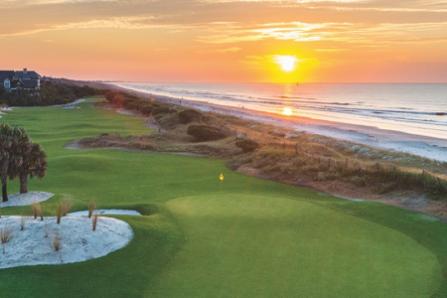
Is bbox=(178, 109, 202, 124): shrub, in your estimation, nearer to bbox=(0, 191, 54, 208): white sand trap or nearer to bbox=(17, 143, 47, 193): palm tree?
bbox=(0, 191, 54, 208): white sand trap

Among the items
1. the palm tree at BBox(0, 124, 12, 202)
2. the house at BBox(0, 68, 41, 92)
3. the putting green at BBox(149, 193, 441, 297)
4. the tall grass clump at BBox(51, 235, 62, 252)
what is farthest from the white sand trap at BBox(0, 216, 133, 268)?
the house at BBox(0, 68, 41, 92)

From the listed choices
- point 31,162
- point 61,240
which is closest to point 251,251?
point 61,240

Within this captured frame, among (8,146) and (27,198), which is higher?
(8,146)

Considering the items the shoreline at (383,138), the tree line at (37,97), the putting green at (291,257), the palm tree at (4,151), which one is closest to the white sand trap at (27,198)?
the palm tree at (4,151)

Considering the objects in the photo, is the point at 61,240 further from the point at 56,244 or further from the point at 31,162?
the point at 31,162

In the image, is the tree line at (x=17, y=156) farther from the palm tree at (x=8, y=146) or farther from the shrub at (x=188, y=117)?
the shrub at (x=188, y=117)

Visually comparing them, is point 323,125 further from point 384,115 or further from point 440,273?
point 440,273

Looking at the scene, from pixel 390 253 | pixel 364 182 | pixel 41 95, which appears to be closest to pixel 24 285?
pixel 390 253
